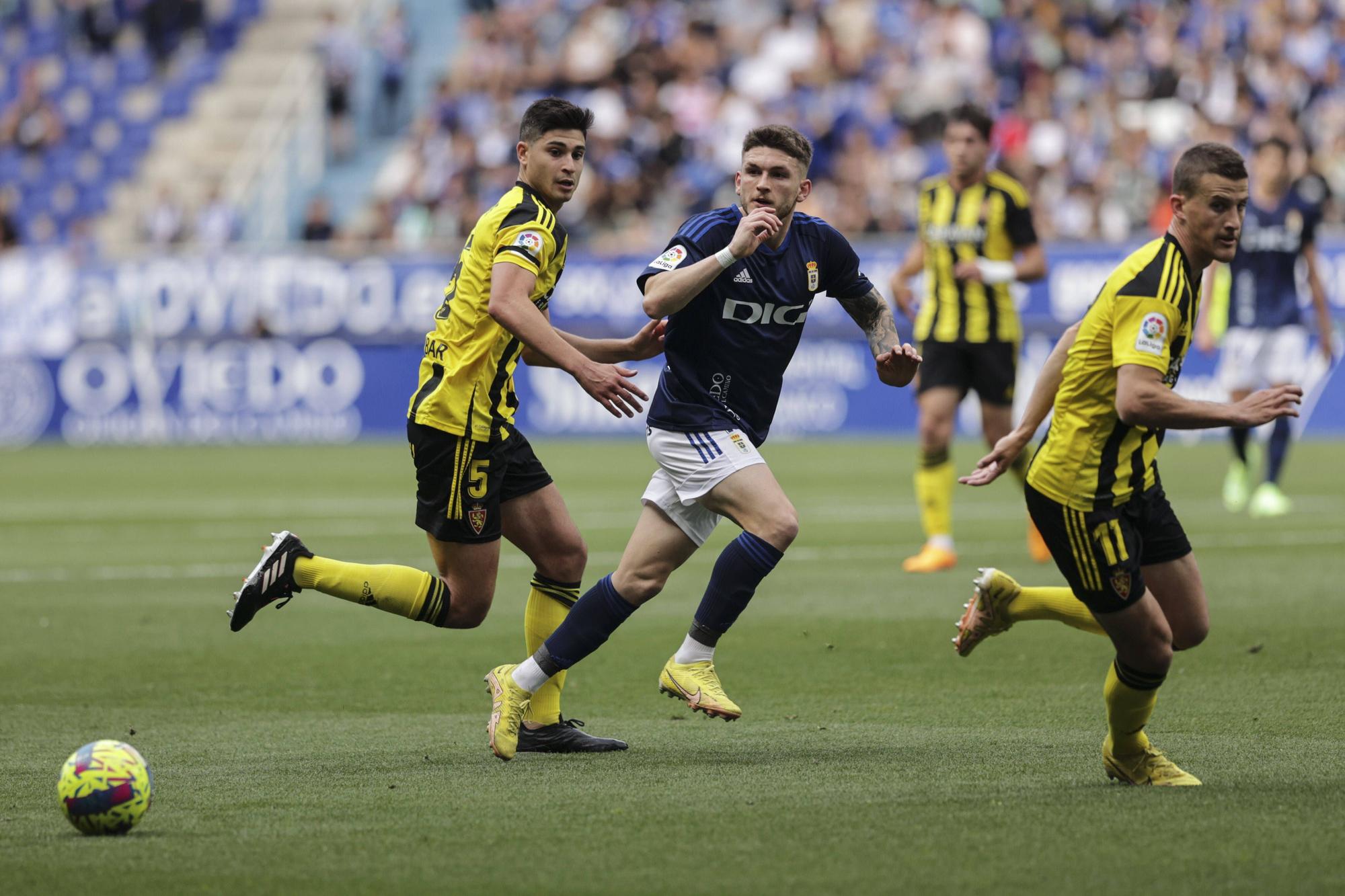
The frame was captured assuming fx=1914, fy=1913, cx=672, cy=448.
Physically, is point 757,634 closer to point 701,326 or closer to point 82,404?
point 701,326

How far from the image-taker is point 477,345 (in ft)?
21.8

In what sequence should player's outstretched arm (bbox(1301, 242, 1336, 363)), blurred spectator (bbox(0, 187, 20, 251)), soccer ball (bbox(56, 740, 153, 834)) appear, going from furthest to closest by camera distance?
blurred spectator (bbox(0, 187, 20, 251)) → player's outstretched arm (bbox(1301, 242, 1336, 363)) → soccer ball (bbox(56, 740, 153, 834))

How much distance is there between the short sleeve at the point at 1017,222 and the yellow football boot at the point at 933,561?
2001 mm

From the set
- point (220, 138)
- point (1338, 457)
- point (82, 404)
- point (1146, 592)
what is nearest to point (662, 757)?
point (1146, 592)

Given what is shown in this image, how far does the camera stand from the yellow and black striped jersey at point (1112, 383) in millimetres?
5441

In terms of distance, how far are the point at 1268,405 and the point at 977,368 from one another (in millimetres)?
6755

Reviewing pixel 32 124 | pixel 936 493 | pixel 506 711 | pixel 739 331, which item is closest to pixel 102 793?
pixel 506 711

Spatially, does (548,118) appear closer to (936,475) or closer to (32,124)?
(936,475)

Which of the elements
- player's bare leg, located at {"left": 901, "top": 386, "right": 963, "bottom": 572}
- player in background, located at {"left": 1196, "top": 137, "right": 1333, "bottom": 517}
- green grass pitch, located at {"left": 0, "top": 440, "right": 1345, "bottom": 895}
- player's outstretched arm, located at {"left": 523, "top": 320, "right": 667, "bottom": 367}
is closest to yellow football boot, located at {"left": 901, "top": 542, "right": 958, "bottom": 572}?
player's bare leg, located at {"left": 901, "top": 386, "right": 963, "bottom": 572}

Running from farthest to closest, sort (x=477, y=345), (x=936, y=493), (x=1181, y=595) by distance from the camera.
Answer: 1. (x=936, y=493)
2. (x=477, y=345)
3. (x=1181, y=595)

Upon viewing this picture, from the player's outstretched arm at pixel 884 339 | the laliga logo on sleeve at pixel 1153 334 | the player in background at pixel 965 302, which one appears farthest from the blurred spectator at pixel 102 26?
the laliga logo on sleeve at pixel 1153 334

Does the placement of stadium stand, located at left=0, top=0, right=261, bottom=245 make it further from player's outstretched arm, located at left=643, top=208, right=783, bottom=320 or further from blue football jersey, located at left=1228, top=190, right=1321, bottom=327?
player's outstretched arm, located at left=643, top=208, right=783, bottom=320

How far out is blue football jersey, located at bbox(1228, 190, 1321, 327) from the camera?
46.4 feet

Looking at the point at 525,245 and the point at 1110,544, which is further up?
the point at 525,245
